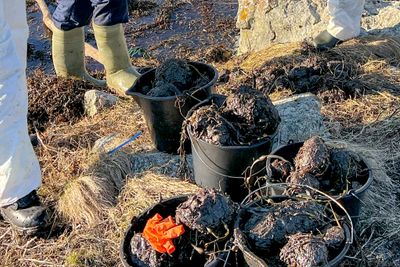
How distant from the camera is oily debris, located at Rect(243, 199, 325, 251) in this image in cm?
257

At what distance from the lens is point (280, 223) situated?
2.58 m

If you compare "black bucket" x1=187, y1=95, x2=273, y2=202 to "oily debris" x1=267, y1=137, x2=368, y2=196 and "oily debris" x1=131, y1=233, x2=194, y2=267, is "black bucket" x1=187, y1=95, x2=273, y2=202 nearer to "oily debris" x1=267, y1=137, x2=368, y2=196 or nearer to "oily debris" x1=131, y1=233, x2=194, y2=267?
"oily debris" x1=267, y1=137, x2=368, y2=196

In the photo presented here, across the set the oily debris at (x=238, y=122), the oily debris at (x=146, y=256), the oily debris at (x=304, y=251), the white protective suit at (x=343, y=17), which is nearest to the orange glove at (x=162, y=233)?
the oily debris at (x=146, y=256)

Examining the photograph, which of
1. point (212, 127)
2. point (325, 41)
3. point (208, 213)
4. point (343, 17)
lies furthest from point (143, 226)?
point (343, 17)

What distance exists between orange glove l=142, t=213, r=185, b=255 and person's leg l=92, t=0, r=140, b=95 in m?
2.57

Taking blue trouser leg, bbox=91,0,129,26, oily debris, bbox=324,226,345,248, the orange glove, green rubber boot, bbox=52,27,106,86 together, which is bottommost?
green rubber boot, bbox=52,27,106,86

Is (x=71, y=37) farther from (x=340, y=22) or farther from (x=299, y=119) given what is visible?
(x=340, y=22)

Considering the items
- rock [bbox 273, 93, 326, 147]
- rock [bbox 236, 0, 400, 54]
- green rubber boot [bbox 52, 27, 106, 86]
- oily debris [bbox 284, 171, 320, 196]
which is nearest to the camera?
oily debris [bbox 284, 171, 320, 196]

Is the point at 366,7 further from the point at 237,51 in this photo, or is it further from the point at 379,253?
the point at 379,253

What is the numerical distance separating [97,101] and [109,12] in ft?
2.39

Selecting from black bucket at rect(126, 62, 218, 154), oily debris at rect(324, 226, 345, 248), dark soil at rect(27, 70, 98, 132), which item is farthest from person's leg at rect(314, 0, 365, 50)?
oily debris at rect(324, 226, 345, 248)

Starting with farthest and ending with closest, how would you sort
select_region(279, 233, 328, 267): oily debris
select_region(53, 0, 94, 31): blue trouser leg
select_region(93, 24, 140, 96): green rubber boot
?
select_region(93, 24, 140, 96): green rubber boot
select_region(53, 0, 94, 31): blue trouser leg
select_region(279, 233, 328, 267): oily debris

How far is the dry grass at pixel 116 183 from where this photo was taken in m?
3.32

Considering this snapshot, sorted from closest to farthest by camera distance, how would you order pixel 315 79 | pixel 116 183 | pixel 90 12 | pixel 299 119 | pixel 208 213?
1. pixel 208 213
2. pixel 116 183
3. pixel 299 119
4. pixel 315 79
5. pixel 90 12
